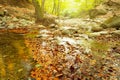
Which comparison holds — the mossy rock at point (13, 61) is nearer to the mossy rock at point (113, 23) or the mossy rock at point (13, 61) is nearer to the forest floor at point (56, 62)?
the forest floor at point (56, 62)

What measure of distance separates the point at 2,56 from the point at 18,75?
2060 mm

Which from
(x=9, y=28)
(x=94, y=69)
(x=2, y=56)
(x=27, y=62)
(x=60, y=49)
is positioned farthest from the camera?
(x=9, y=28)

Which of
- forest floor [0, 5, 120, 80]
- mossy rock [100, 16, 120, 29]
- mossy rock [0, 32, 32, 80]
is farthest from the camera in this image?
mossy rock [100, 16, 120, 29]

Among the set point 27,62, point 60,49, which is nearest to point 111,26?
point 60,49

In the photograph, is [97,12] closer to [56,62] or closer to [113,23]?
[113,23]

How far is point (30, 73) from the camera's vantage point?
6215 millimetres

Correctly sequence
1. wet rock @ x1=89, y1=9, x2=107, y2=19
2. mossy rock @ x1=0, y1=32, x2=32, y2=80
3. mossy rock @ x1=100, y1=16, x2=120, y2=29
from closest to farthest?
1. mossy rock @ x1=0, y1=32, x2=32, y2=80
2. mossy rock @ x1=100, y1=16, x2=120, y2=29
3. wet rock @ x1=89, y1=9, x2=107, y2=19

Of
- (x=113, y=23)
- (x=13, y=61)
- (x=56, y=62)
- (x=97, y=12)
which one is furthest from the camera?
(x=97, y=12)

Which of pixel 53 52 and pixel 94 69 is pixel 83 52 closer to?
pixel 53 52

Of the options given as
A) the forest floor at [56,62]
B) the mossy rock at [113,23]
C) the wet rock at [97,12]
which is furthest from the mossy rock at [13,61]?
the wet rock at [97,12]

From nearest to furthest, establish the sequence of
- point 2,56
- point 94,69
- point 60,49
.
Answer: point 94,69 < point 2,56 < point 60,49

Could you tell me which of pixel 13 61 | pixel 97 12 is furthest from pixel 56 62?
pixel 97 12

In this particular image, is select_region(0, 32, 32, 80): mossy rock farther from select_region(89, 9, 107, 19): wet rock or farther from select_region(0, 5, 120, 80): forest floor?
select_region(89, 9, 107, 19): wet rock

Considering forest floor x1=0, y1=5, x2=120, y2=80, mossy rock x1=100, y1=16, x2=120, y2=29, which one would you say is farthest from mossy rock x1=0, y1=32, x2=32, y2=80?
mossy rock x1=100, y1=16, x2=120, y2=29
